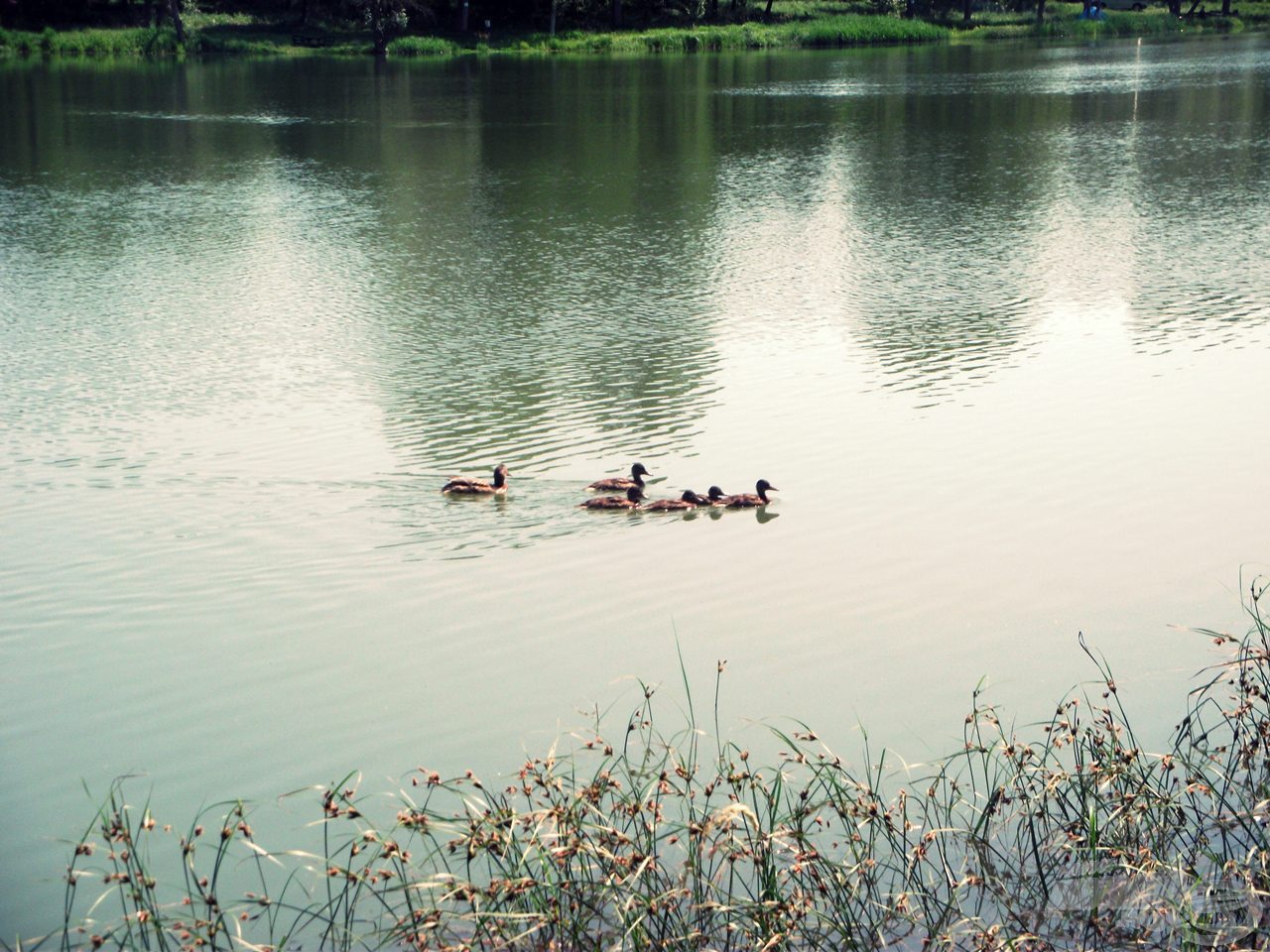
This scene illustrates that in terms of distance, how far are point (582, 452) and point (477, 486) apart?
1.45 metres

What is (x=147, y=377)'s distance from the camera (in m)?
14.5

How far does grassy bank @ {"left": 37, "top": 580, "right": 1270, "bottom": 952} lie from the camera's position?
4883 mm

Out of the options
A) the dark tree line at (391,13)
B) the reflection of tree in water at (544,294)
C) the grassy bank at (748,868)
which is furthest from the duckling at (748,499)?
the dark tree line at (391,13)

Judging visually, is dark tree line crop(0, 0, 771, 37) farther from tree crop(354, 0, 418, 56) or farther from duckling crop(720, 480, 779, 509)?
duckling crop(720, 480, 779, 509)

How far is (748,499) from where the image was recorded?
1055cm

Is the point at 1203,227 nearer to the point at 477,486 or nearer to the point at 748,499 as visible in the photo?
the point at 748,499

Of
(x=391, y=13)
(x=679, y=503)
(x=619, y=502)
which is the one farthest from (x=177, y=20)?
(x=679, y=503)

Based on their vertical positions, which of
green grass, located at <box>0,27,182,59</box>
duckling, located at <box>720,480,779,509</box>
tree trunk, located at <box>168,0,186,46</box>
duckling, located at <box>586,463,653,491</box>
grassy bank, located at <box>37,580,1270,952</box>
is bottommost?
grassy bank, located at <box>37,580,1270,952</box>

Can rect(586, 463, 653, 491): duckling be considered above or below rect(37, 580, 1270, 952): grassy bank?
above

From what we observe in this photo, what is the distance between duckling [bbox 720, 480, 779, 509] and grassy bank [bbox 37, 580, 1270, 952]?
4259mm

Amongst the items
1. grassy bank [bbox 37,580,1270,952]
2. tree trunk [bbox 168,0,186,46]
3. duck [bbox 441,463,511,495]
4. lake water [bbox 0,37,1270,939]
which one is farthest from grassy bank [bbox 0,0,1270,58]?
grassy bank [bbox 37,580,1270,952]

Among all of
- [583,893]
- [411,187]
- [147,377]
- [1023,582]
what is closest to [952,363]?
[1023,582]

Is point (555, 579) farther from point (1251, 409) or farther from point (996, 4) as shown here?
point (996, 4)

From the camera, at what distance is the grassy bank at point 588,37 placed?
63438mm
